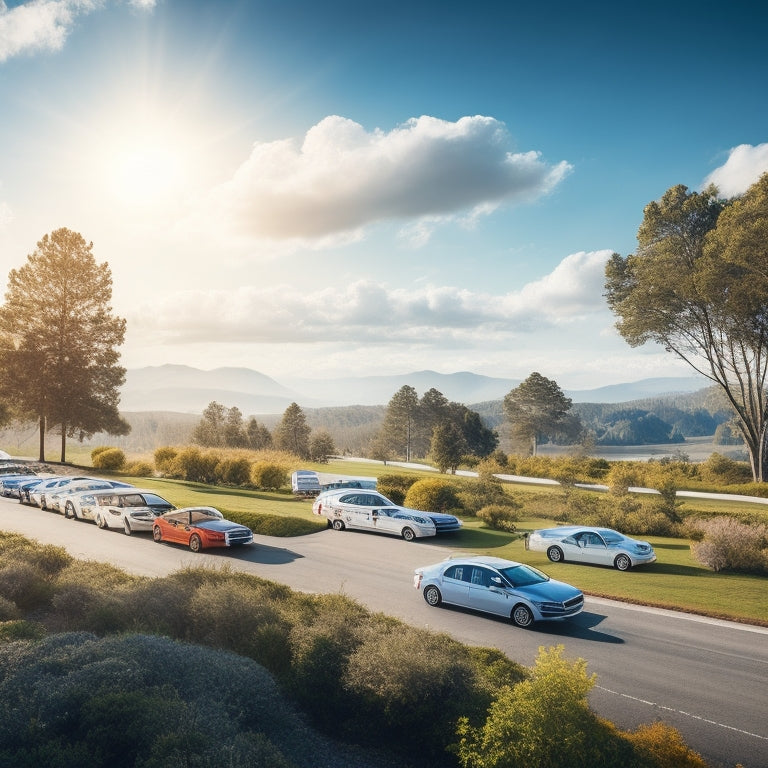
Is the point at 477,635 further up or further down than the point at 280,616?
further down

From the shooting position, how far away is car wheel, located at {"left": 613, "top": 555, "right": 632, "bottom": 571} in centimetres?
1800

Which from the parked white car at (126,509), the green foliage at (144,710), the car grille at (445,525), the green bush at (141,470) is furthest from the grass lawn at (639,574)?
the green bush at (141,470)

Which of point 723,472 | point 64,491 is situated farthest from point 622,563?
point 723,472

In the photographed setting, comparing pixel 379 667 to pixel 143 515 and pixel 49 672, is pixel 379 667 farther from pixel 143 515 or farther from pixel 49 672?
pixel 143 515

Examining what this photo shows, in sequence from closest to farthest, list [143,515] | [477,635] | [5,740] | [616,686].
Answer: [5,740]
[616,686]
[477,635]
[143,515]

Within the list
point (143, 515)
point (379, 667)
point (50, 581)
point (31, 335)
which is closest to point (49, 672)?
point (379, 667)

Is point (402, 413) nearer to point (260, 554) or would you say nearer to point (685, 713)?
point (260, 554)

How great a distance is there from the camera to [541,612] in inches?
496

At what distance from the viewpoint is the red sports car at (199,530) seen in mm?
19969

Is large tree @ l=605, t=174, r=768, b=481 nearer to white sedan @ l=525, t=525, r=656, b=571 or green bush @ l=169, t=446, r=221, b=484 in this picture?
white sedan @ l=525, t=525, r=656, b=571

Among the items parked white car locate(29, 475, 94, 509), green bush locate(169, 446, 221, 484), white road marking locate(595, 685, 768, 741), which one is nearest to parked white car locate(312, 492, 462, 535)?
white road marking locate(595, 685, 768, 741)

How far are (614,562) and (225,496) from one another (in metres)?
22.9

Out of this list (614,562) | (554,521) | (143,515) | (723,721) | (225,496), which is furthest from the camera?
(225,496)

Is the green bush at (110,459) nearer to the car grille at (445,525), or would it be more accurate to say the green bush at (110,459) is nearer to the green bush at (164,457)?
the green bush at (164,457)
